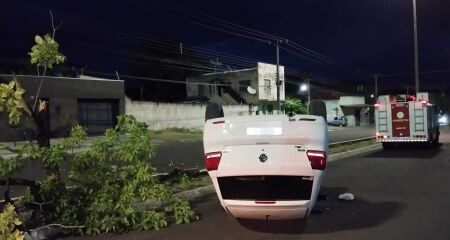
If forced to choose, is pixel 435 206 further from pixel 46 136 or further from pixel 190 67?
pixel 190 67

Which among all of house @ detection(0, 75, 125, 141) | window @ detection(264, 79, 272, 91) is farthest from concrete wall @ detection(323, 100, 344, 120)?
house @ detection(0, 75, 125, 141)

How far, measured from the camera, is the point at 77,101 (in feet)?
112

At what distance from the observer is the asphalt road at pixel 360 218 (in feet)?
22.7

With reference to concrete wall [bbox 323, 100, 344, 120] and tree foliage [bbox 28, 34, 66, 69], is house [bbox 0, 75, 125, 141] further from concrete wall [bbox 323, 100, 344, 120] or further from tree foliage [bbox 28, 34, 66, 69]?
concrete wall [bbox 323, 100, 344, 120]

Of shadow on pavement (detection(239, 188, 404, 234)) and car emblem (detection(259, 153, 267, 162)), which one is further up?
car emblem (detection(259, 153, 267, 162))

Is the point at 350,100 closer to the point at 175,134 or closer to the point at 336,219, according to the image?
the point at 175,134

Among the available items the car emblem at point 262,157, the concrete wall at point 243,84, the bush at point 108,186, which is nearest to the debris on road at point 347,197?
the bush at point 108,186

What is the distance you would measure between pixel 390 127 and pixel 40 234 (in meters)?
19.9

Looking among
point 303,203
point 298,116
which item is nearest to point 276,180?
point 303,203

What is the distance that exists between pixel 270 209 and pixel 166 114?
3706cm

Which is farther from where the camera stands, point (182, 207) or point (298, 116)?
point (182, 207)

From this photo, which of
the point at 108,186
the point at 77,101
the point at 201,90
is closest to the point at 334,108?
the point at 201,90

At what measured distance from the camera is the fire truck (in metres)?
23.5

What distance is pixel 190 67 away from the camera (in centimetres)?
6831
